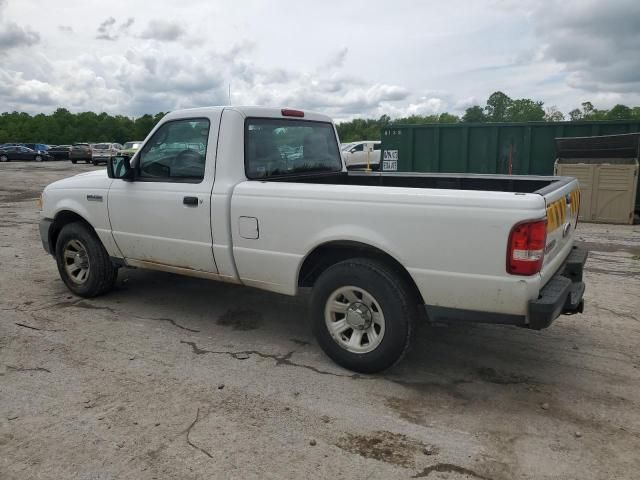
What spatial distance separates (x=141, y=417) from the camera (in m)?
3.22

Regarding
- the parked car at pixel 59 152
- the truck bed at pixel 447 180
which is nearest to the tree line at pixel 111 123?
the parked car at pixel 59 152

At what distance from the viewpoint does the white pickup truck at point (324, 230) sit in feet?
10.4

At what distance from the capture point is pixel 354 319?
371 centimetres

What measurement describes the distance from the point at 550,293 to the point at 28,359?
3.84 m

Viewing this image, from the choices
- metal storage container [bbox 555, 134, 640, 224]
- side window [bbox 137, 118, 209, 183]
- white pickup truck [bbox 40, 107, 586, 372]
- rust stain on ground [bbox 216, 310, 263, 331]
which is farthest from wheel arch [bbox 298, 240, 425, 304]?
metal storage container [bbox 555, 134, 640, 224]

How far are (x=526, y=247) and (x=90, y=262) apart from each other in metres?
4.25

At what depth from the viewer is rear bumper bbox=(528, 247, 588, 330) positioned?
3.09 meters

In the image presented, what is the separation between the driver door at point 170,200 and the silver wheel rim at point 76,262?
2.25ft

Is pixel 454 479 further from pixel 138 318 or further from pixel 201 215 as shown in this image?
pixel 138 318

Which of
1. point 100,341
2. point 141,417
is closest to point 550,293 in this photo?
point 141,417

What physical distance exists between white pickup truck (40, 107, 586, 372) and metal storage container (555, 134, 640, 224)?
7.55 metres

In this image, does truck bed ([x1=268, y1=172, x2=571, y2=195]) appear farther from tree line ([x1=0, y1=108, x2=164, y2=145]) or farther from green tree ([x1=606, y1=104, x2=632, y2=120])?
tree line ([x1=0, y1=108, x2=164, y2=145])

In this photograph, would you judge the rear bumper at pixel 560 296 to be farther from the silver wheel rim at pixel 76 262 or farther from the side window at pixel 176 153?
the silver wheel rim at pixel 76 262

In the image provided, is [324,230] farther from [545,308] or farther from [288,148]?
[545,308]
